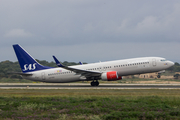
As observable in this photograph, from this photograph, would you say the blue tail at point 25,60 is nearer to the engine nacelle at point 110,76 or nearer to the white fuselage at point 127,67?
the white fuselage at point 127,67

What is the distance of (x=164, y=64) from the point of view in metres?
37.9

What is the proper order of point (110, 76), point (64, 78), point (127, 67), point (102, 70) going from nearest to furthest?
point (110, 76)
point (127, 67)
point (102, 70)
point (64, 78)

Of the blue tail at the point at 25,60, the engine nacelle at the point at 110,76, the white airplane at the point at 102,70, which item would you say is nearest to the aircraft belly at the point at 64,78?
the white airplane at the point at 102,70

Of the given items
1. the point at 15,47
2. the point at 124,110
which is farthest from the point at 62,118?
the point at 15,47

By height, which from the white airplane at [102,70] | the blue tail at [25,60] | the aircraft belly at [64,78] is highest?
the blue tail at [25,60]

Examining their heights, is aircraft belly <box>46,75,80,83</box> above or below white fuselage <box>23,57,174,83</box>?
below

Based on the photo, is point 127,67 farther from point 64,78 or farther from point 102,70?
point 64,78

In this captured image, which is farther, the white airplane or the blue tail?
the blue tail

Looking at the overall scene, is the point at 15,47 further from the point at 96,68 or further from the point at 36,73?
the point at 96,68

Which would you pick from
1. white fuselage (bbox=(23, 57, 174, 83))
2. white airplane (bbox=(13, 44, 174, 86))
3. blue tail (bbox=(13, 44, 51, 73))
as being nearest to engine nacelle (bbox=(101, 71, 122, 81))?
white airplane (bbox=(13, 44, 174, 86))

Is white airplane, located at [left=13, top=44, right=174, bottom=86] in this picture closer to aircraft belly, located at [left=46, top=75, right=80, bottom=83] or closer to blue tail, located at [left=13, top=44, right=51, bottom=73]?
aircraft belly, located at [left=46, top=75, right=80, bottom=83]

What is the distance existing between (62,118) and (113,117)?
2.98m

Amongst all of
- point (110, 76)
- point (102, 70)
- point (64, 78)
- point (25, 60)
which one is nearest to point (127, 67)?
point (110, 76)

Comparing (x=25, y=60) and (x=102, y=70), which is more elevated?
(x=25, y=60)
